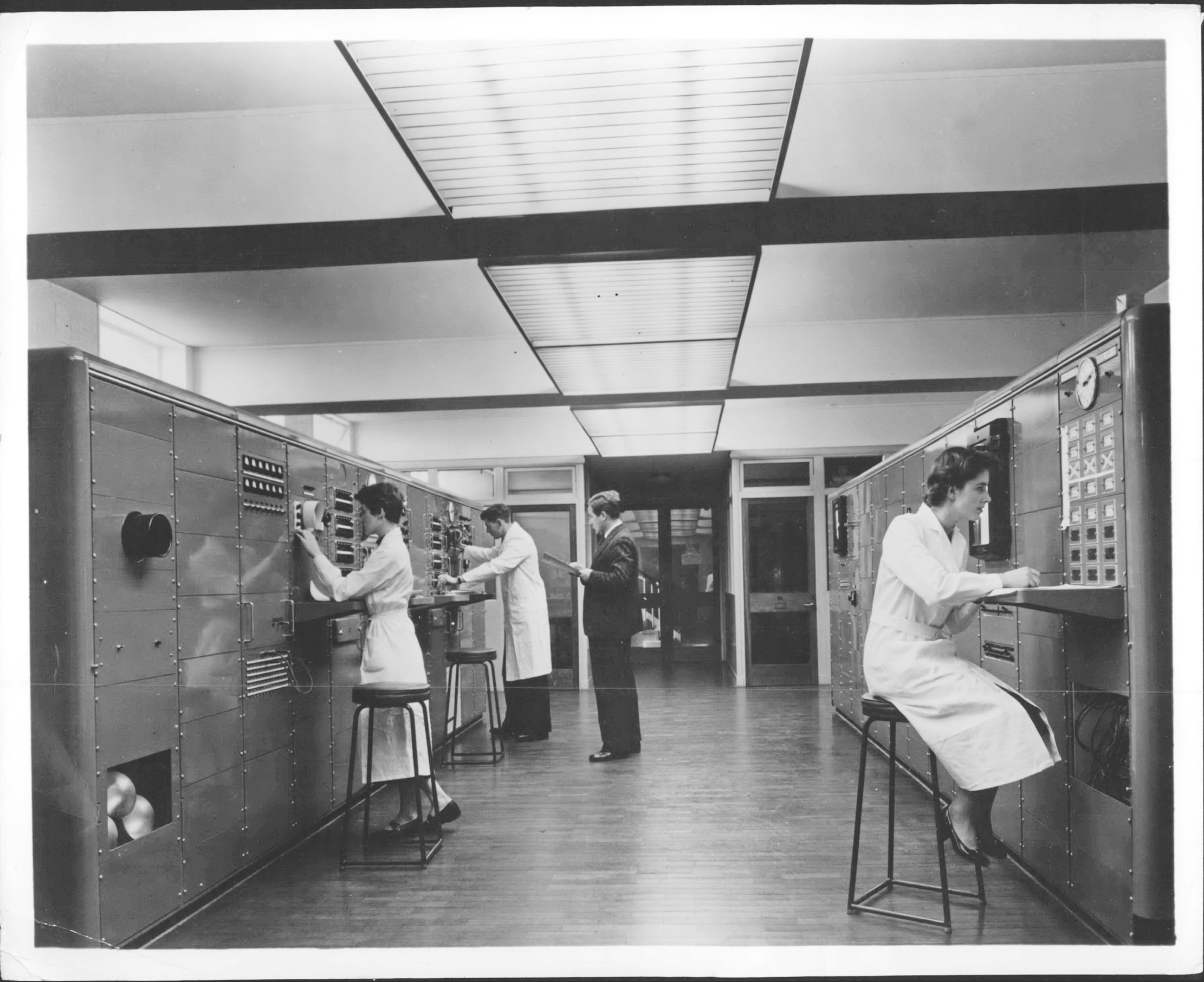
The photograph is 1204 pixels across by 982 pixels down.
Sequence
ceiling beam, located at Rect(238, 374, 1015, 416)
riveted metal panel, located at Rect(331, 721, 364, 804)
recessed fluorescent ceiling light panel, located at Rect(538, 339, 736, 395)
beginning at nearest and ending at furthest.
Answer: riveted metal panel, located at Rect(331, 721, 364, 804) → recessed fluorescent ceiling light panel, located at Rect(538, 339, 736, 395) → ceiling beam, located at Rect(238, 374, 1015, 416)

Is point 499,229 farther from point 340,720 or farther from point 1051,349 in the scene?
point 1051,349

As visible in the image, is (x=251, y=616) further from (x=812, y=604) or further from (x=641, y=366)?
(x=812, y=604)

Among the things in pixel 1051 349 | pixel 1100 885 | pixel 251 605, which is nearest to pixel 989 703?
pixel 1100 885

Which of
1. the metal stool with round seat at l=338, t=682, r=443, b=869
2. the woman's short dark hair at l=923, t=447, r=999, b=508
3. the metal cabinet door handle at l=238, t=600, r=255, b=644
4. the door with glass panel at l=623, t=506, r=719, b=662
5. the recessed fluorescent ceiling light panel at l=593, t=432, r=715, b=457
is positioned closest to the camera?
the woman's short dark hair at l=923, t=447, r=999, b=508

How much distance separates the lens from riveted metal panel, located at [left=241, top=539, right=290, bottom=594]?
3.19m

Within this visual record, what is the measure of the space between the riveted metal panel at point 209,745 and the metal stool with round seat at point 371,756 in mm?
432

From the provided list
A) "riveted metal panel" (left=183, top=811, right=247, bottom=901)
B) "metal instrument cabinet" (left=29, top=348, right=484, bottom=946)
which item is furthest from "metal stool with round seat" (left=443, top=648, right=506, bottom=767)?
"riveted metal panel" (left=183, top=811, right=247, bottom=901)

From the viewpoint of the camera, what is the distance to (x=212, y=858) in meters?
2.90

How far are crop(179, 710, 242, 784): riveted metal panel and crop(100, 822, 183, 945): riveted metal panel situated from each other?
0.19 metres

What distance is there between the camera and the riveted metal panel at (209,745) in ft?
9.05

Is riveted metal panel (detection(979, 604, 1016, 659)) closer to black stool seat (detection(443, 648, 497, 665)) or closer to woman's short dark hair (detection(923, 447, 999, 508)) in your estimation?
woman's short dark hair (detection(923, 447, 999, 508))

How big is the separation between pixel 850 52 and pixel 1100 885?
9.27ft

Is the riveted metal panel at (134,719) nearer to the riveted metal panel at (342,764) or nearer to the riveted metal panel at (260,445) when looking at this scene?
the riveted metal panel at (260,445)

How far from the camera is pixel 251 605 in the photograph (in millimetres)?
3199
